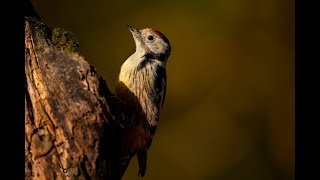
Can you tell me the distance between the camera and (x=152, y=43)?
116 inches

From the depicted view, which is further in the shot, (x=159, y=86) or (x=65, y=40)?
(x=159, y=86)

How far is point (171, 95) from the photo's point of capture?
4.39m

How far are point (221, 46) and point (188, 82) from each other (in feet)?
1.58

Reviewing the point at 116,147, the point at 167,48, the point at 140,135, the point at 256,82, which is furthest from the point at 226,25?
the point at 116,147

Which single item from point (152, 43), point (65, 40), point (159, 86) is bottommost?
point (159, 86)

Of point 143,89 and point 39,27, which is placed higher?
A: point 39,27

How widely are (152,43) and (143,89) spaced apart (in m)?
0.36

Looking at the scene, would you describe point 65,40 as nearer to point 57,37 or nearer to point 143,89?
point 57,37

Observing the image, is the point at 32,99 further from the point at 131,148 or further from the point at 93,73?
the point at 131,148

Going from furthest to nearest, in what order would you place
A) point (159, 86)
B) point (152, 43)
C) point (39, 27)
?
1. point (152, 43)
2. point (159, 86)
3. point (39, 27)

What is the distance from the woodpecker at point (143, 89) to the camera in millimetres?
2602

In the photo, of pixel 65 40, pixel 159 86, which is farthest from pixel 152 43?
pixel 65 40

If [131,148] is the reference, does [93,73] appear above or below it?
above

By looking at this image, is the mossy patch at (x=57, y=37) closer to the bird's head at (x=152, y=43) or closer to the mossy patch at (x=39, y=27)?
the mossy patch at (x=39, y=27)
